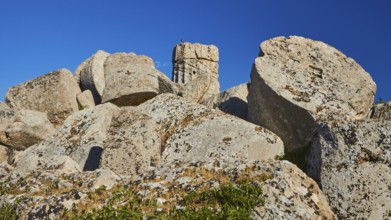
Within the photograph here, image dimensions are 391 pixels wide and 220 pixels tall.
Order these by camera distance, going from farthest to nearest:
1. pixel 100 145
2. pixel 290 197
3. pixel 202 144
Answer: pixel 100 145
pixel 202 144
pixel 290 197

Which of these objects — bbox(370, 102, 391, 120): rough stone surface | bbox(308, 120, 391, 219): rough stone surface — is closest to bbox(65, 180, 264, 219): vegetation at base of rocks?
bbox(308, 120, 391, 219): rough stone surface

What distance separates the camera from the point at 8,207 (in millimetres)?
9938

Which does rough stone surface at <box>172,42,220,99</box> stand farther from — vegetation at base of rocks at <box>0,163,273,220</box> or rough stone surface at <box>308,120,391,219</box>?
vegetation at base of rocks at <box>0,163,273,220</box>

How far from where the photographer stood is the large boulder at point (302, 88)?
50.0 feet

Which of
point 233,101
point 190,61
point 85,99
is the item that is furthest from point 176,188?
point 190,61

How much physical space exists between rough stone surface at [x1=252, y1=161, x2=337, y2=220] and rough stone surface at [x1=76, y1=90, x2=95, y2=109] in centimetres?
1492

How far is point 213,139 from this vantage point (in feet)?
48.5

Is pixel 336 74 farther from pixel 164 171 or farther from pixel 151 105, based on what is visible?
pixel 164 171

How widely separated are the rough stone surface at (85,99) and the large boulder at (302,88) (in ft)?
32.9

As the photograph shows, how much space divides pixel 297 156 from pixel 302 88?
3025 millimetres

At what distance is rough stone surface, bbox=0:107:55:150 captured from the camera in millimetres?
20031

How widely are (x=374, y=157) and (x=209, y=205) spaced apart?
480cm

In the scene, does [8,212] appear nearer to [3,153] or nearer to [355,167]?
[355,167]

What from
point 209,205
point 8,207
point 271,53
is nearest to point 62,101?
point 271,53
